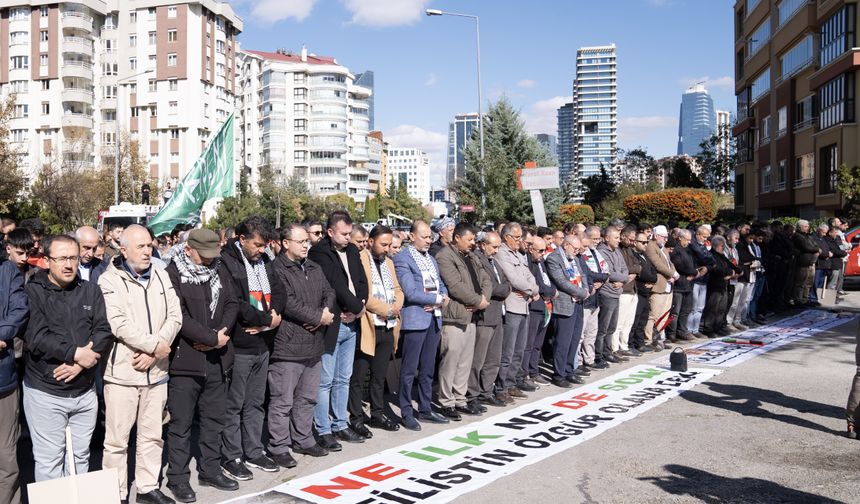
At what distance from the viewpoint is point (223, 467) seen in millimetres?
6461

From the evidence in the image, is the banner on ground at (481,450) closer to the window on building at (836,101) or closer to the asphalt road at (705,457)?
the asphalt road at (705,457)

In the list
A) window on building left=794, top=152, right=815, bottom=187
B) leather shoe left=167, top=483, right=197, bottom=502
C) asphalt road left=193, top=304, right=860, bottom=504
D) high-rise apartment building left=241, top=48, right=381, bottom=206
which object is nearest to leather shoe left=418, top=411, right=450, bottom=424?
asphalt road left=193, top=304, right=860, bottom=504

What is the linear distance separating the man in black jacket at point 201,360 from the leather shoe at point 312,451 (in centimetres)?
99

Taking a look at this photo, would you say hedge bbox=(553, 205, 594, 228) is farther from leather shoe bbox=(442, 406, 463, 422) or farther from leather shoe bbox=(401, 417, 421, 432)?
leather shoe bbox=(401, 417, 421, 432)

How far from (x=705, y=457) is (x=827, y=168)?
32.1m

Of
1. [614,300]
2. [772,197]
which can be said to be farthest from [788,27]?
[614,300]

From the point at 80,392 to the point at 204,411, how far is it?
3.67ft

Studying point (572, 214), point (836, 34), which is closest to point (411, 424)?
point (572, 214)

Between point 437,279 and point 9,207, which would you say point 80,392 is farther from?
point 9,207

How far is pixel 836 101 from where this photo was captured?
106 feet

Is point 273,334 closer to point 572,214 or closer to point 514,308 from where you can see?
point 514,308

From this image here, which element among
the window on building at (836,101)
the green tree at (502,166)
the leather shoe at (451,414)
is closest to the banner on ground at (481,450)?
the leather shoe at (451,414)

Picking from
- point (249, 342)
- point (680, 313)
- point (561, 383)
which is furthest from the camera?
point (680, 313)

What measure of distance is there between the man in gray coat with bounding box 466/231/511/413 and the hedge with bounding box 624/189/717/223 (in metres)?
29.4
